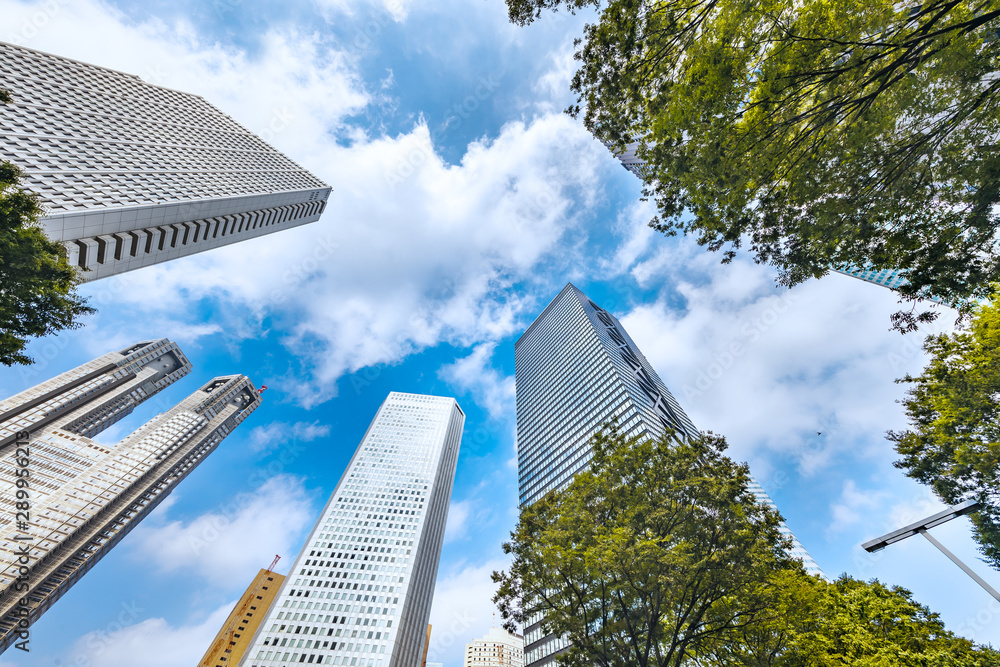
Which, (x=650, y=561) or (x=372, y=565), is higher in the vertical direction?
(x=372, y=565)

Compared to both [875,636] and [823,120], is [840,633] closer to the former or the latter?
[875,636]

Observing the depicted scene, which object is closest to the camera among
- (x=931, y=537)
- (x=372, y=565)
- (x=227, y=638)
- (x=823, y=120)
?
(x=823, y=120)

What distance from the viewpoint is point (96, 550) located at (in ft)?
229

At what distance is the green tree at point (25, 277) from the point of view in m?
8.45

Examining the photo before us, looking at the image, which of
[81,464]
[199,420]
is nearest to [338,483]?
[81,464]

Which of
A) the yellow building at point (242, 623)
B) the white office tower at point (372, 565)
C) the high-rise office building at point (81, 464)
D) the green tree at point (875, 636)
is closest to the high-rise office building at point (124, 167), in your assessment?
the high-rise office building at point (81, 464)

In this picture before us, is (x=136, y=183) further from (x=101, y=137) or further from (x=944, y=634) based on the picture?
(x=944, y=634)

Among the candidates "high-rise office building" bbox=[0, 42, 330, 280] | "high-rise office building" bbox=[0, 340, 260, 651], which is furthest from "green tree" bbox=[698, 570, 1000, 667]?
"high-rise office building" bbox=[0, 340, 260, 651]

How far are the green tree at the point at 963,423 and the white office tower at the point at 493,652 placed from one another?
138 m

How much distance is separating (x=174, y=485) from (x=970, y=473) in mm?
138288

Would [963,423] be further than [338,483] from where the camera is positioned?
No

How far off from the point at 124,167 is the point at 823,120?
62.0 m

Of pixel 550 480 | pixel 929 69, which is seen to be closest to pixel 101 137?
Result: pixel 929 69

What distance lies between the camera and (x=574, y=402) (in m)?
77.2
